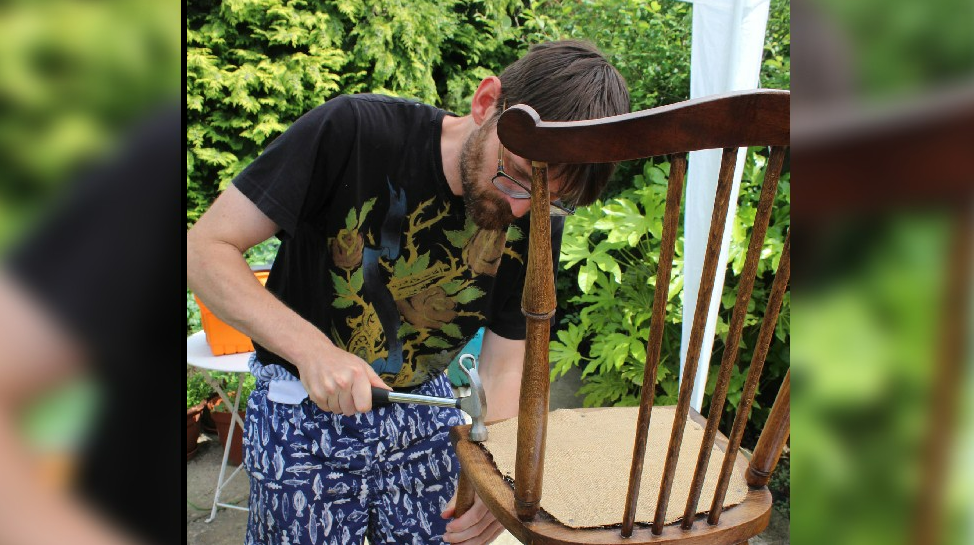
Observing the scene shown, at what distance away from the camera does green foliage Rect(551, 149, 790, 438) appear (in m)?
2.99

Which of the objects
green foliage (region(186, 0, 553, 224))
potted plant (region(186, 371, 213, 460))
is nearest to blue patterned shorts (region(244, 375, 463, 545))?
potted plant (region(186, 371, 213, 460))

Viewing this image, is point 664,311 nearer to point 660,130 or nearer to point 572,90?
point 660,130

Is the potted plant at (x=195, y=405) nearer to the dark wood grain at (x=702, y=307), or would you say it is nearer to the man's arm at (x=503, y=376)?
the man's arm at (x=503, y=376)

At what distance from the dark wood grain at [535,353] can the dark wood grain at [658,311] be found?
0.43ft

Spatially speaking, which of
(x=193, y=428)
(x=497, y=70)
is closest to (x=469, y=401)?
(x=193, y=428)

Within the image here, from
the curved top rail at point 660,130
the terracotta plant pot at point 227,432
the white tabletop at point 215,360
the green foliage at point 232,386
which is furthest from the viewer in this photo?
the green foliage at point 232,386

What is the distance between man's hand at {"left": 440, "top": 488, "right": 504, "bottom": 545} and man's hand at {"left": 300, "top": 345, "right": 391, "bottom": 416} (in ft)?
1.53

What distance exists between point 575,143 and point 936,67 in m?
0.66

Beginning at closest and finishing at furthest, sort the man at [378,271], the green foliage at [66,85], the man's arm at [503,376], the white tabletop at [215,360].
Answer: the green foliage at [66,85] → the man at [378,271] → the man's arm at [503,376] → the white tabletop at [215,360]

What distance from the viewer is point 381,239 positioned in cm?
153

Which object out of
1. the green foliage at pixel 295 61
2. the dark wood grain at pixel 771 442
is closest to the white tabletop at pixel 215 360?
the green foliage at pixel 295 61

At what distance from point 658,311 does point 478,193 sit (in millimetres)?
672

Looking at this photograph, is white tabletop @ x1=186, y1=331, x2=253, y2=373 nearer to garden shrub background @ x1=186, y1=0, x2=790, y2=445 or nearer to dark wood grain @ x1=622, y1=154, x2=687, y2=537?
garden shrub background @ x1=186, y1=0, x2=790, y2=445

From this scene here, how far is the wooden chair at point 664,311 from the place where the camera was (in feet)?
2.42
